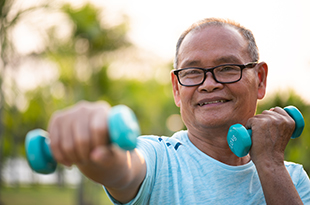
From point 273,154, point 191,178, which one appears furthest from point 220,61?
point 191,178

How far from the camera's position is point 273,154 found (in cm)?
197

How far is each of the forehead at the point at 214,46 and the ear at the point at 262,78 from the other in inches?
9.7

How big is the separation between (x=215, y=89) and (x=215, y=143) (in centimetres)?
41

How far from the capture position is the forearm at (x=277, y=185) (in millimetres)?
1841

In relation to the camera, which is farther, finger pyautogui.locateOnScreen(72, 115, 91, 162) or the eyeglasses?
the eyeglasses

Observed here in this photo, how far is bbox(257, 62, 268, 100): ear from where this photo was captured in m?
2.50

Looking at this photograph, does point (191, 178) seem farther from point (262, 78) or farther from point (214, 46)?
point (262, 78)

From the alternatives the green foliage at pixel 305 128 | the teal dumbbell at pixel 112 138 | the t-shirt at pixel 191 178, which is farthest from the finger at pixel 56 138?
the green foliage at pixel 305 128

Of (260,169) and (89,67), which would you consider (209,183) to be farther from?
(89,67)

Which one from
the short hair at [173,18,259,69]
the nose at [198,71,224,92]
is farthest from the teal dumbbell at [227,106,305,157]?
the short hair at [173,18,259,69]

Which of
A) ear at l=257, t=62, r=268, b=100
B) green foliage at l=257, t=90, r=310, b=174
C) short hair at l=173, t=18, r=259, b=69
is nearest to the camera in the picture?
short hair at l=173, t=18, r=259, b=69

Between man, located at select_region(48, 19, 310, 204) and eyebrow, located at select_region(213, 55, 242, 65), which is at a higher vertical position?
eyebrow, located at select_region(213, 55, 242, 65)

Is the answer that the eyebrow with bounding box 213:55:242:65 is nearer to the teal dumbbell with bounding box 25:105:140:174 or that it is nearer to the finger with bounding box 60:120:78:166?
the teal dumbbell with bounding box 25:105:140:174

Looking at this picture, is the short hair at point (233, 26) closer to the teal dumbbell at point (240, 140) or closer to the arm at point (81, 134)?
the teal dumbbell at point (240, 140)
